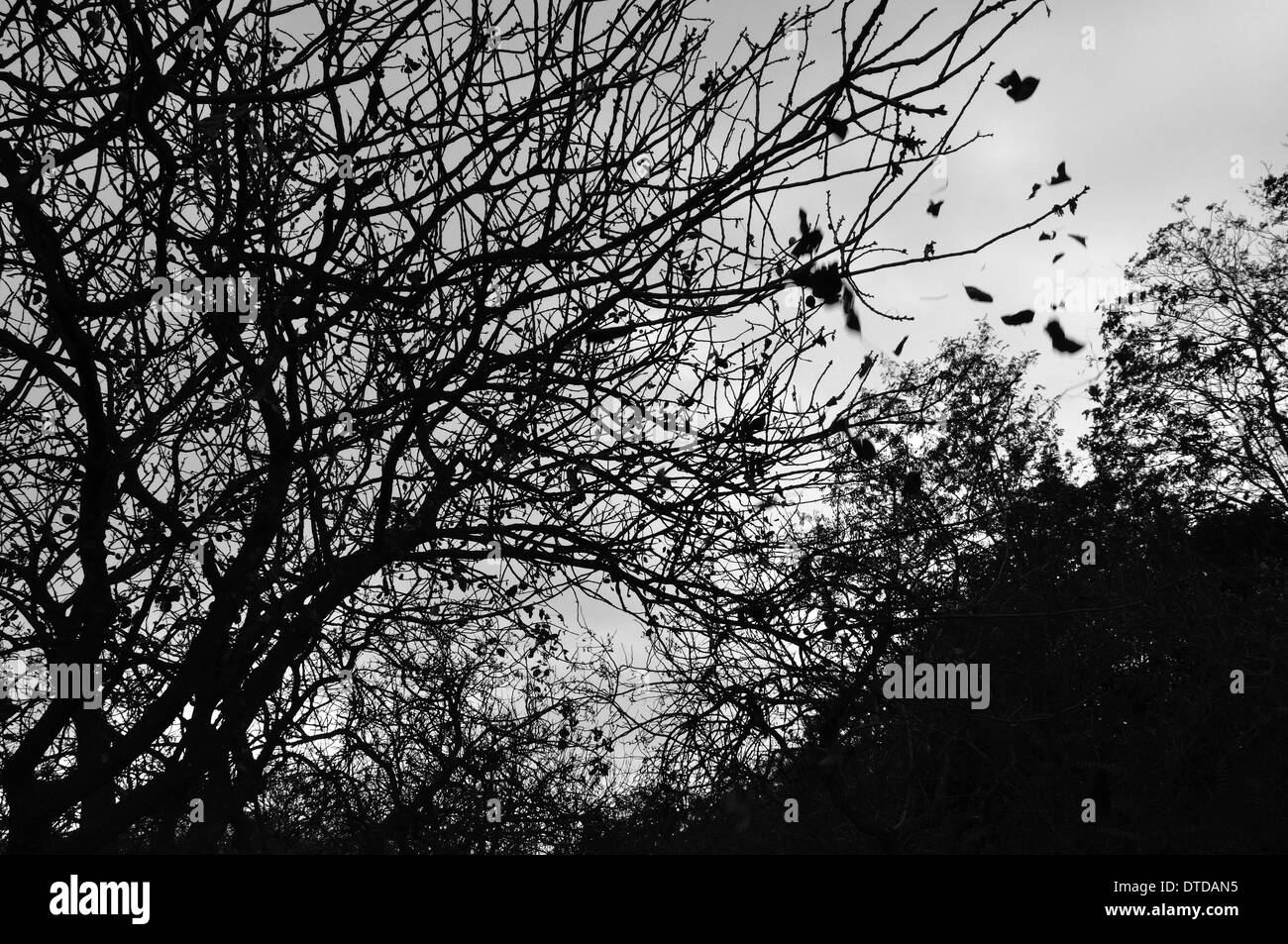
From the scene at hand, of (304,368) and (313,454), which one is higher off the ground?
(304,368)

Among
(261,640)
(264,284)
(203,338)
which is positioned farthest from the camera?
(203,338)

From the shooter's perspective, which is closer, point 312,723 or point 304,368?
point 304,368

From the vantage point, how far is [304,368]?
433cm

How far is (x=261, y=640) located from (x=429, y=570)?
0.80 meters

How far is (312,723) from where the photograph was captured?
6.52 metres

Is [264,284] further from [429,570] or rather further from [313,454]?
[429,570]

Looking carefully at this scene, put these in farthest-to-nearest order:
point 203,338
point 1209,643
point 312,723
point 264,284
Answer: point 1209,643 < point 312,723 < point 203,338 < point 264,284
